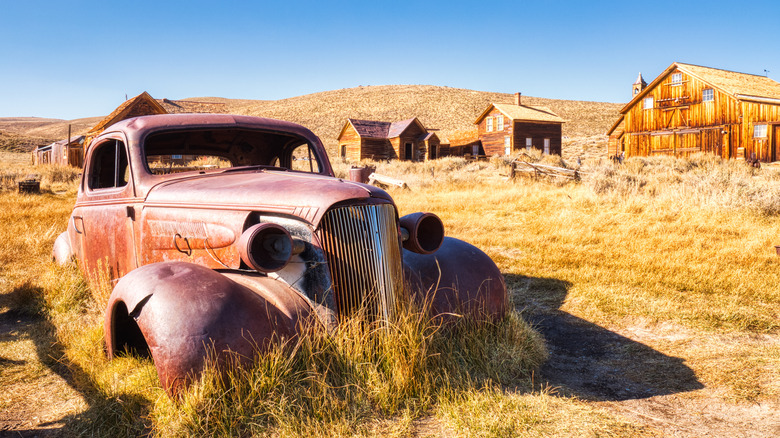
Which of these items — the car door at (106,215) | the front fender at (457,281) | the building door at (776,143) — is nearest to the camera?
the front fender at (457,281)

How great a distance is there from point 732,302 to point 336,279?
4.57 m

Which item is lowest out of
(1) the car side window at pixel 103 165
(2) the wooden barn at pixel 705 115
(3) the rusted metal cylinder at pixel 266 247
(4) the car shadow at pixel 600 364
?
(4) the car shadow at pixel 600 364

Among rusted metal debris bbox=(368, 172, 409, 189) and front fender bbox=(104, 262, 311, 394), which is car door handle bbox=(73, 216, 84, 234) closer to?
front fender bbox=(104, 262, 311, 394)

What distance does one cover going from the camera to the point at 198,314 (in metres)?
2.65

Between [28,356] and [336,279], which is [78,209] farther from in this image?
[336,279]

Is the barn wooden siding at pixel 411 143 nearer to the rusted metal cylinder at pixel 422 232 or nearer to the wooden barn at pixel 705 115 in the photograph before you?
the wooden barn at pixel 705 115

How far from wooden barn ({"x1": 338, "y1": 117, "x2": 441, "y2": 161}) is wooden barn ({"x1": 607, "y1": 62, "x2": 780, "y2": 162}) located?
48.6 ft

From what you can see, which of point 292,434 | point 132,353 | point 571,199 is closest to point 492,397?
point 292,434

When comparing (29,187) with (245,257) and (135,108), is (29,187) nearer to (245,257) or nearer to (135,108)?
(135,108)

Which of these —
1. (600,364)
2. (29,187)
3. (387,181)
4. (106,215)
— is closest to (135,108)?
(29,187)

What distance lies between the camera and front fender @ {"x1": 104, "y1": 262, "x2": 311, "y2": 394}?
2.61 m

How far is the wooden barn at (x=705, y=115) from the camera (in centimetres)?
2652

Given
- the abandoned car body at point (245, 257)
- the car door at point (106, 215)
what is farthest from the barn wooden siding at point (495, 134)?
the abandoned car body at point (245, 257)

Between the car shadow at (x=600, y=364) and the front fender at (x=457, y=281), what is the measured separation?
64 cm
